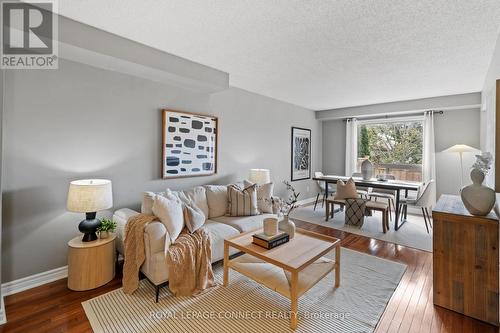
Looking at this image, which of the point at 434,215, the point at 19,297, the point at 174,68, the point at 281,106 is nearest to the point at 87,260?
the point at 19,297

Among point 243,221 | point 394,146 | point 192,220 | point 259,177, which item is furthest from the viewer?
point 394,146

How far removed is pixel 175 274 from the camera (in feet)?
7.04

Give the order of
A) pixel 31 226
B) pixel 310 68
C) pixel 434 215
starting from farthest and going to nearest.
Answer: pixel 310 68 → pixel 31 226 → pixel 434 215

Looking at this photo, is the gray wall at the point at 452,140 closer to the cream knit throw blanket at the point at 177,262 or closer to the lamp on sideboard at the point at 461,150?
the lamp on sideboard at the point at 461,150

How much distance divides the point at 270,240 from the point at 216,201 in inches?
52.8

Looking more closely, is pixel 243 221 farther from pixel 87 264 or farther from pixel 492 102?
pixel 492 102

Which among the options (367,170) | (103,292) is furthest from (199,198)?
(367,170)

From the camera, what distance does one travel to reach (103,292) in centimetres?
223

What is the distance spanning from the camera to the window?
537 centimetres

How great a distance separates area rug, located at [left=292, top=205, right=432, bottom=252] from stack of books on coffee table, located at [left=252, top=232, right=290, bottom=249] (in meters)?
2.22

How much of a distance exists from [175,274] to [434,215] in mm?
2428

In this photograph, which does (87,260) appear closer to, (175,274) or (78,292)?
(78,292)

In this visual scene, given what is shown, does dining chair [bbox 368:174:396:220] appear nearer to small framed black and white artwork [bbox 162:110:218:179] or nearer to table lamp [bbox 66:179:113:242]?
small framed black and white artwork [bbox 162:110:218:179]

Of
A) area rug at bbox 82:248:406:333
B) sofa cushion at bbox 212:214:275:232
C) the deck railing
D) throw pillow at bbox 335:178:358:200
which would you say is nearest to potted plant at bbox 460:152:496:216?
area rug at bbox 82:248:406:333
